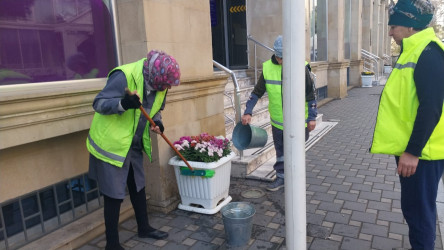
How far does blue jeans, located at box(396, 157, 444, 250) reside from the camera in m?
2.53

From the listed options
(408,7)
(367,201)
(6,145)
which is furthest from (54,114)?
(367,201)

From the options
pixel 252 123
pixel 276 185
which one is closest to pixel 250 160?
pixel 276 185

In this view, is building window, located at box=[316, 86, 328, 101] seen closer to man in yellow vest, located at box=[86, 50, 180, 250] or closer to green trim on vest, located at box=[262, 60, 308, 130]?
green trim on vest, located at box=[262, 60, 308, 130]

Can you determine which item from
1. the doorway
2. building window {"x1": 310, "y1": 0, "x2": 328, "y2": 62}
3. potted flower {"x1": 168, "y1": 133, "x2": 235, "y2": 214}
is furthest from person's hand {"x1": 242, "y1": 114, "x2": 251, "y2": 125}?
building window {"x1": 310, "y1": 0, "x2": 328, "y2": 62}

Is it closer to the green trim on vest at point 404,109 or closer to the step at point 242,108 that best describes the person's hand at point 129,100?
the green trim on vest at point 404,109

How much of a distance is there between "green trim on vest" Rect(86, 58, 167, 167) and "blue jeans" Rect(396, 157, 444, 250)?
2188mm

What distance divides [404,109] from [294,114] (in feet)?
2.83

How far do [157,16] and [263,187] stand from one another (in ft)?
8.36

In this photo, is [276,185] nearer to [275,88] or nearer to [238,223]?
[275,88]

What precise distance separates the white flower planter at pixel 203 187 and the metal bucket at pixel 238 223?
59 cm

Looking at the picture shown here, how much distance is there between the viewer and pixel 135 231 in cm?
365

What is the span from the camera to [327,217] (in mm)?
3816

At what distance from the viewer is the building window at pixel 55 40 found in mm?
3074

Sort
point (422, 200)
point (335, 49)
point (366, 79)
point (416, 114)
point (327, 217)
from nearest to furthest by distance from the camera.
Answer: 1. point (416, 114)
2. point (422, 200)
3. point (327, 217)
4. point (335, 49)
5. point (366, 79)
